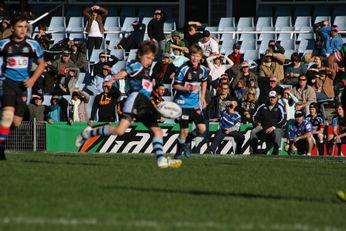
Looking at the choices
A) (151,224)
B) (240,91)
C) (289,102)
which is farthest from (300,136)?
(151,224)

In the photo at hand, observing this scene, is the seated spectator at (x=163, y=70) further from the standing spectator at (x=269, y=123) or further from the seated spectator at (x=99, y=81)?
the standing spectator at (x=269, y=123)

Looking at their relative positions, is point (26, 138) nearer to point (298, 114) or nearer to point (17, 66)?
point (298, 114)

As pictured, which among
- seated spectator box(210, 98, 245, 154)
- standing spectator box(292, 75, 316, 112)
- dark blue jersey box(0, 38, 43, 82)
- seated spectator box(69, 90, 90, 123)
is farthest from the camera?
seated spectator box(69, 90, 90, 123)

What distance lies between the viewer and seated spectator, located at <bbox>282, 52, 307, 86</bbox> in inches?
1060

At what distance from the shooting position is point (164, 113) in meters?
16.5

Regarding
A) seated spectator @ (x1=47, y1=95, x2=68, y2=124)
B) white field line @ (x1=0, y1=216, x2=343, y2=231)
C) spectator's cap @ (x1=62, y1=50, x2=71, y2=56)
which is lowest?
seated spectator @ (x1=47, y1=95, x2=68, y2=124)

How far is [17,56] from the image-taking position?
16828 millimetres

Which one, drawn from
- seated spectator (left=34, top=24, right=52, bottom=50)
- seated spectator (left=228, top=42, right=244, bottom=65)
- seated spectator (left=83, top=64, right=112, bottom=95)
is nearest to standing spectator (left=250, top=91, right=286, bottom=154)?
seated spectator (left=228, top=42, right=244, bottom=65)

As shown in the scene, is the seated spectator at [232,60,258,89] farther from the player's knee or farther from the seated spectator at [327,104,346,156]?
the player's knee

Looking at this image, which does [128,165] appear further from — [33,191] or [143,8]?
[143,8]

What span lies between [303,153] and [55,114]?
19.8ft

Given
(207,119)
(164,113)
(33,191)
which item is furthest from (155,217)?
(207,119)

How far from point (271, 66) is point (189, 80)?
8.29 metres

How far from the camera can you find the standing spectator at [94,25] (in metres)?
30.6
